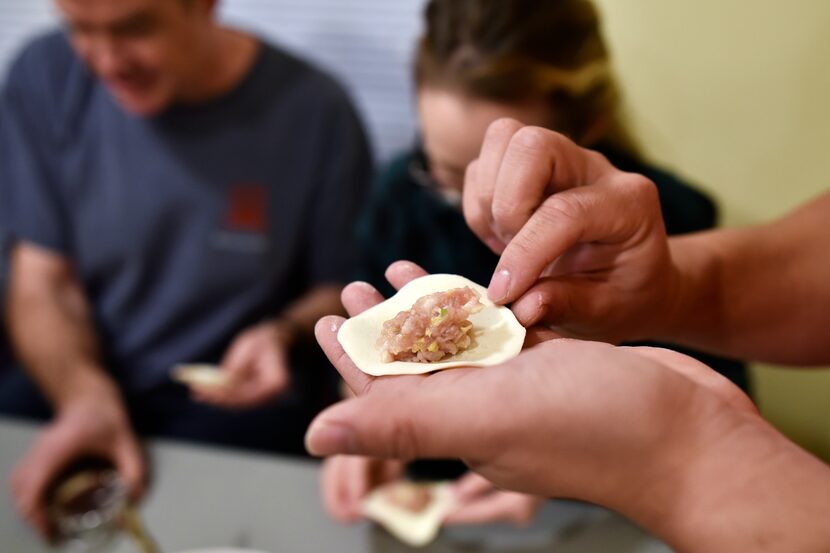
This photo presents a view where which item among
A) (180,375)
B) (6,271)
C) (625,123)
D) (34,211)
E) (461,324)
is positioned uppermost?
(625,123)

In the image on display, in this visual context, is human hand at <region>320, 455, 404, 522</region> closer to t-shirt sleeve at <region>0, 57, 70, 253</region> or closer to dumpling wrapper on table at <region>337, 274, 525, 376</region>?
dumpling wrapper on table at <region>337, 274, 525, 376</region>

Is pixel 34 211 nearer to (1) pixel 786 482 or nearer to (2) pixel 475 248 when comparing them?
(2) pixel 475 248

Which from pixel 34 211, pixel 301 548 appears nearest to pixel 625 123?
pixel 301 548

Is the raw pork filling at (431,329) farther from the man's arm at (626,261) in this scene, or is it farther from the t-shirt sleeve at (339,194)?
the t-shirt sleeve at (339,194)

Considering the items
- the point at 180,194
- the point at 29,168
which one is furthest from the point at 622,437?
the point at 29,168

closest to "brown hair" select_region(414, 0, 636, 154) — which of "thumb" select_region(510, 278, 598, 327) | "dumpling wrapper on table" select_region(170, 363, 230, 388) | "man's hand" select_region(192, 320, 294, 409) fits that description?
"thumb" select_region(510, 278, 598, 327)

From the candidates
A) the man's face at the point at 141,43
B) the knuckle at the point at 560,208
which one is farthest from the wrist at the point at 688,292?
the man's face at the point at 141,43
